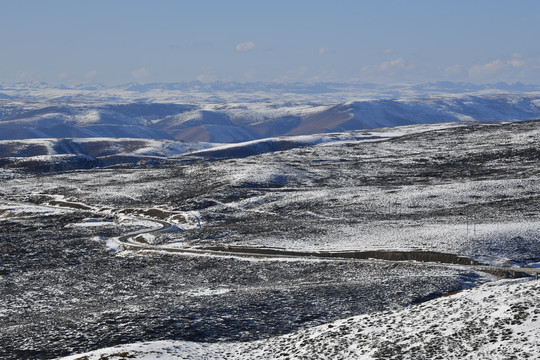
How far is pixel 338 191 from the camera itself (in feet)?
399

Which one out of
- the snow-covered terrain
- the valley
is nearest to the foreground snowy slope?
the snow-covered terrain

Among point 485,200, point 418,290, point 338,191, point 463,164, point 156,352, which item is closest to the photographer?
point 156,352

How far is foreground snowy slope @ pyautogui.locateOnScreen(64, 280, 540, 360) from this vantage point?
28266 mm

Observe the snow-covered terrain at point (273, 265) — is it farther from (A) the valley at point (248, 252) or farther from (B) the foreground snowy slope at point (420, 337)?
(A) the valley at point (248, 252)

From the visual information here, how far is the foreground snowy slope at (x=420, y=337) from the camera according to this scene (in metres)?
28.3

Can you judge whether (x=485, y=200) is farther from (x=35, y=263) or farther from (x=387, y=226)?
(x=35, y=263)

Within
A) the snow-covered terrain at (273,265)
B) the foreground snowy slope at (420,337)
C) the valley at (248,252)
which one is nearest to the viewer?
the foreground snowy slope at (420,337)

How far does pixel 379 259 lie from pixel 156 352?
3841 centimetres

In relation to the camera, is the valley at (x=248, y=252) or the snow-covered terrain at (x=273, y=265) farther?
the valley at (x=248, y=252)

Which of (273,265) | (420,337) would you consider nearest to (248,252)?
(273,265)

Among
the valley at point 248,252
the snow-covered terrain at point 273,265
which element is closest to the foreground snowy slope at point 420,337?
the snow-covered terrain at point 273,265

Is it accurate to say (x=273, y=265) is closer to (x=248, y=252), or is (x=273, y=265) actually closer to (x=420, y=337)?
(x=248, y=252)

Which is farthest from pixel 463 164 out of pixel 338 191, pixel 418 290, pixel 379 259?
pixel 418 290

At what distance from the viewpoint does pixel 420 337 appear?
30.6 metres
